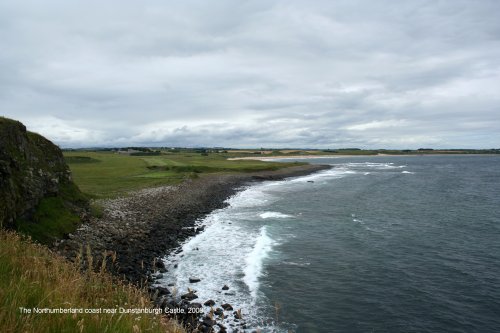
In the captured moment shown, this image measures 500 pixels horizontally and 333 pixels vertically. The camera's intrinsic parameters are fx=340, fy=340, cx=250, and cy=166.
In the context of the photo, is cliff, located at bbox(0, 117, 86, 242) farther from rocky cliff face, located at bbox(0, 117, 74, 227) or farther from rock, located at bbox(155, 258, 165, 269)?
rock, located at bbox(155, 258, 165, 269)

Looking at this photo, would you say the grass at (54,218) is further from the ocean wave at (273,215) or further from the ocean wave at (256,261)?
the ocean wave at (273,215)

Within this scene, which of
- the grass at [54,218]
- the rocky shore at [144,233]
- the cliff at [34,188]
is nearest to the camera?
the rocky shore at [144,233]

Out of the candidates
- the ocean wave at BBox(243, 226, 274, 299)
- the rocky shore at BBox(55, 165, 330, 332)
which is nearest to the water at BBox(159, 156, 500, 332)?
the ocean wave at BBox(243, 226, 274, 299)

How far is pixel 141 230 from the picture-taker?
24734mm

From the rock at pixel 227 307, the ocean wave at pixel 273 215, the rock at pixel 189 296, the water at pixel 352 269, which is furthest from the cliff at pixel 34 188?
the ocean wave at pixel 273 215

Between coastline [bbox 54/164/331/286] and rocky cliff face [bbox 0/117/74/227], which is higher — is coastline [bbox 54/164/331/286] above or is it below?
Answer: below

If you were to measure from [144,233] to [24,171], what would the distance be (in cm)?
845

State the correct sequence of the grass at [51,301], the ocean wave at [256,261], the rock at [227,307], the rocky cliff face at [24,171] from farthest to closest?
the ocean wave at [256,261] → the rocky cliff face at [24,171] → the rock at [227,307] → the grass at [51,301]

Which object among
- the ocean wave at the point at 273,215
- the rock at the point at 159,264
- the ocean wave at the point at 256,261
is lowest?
the ocean wave at the point at 256,261

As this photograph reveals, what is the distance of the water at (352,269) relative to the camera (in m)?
14.4

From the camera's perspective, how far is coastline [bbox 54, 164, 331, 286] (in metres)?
17.5

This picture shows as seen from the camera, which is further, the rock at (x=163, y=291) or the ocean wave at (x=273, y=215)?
the ocean wave at (x=273, y=215)

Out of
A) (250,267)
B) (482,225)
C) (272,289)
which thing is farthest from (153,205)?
(482,225)

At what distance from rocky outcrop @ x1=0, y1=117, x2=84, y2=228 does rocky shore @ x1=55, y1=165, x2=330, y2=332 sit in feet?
9.18
